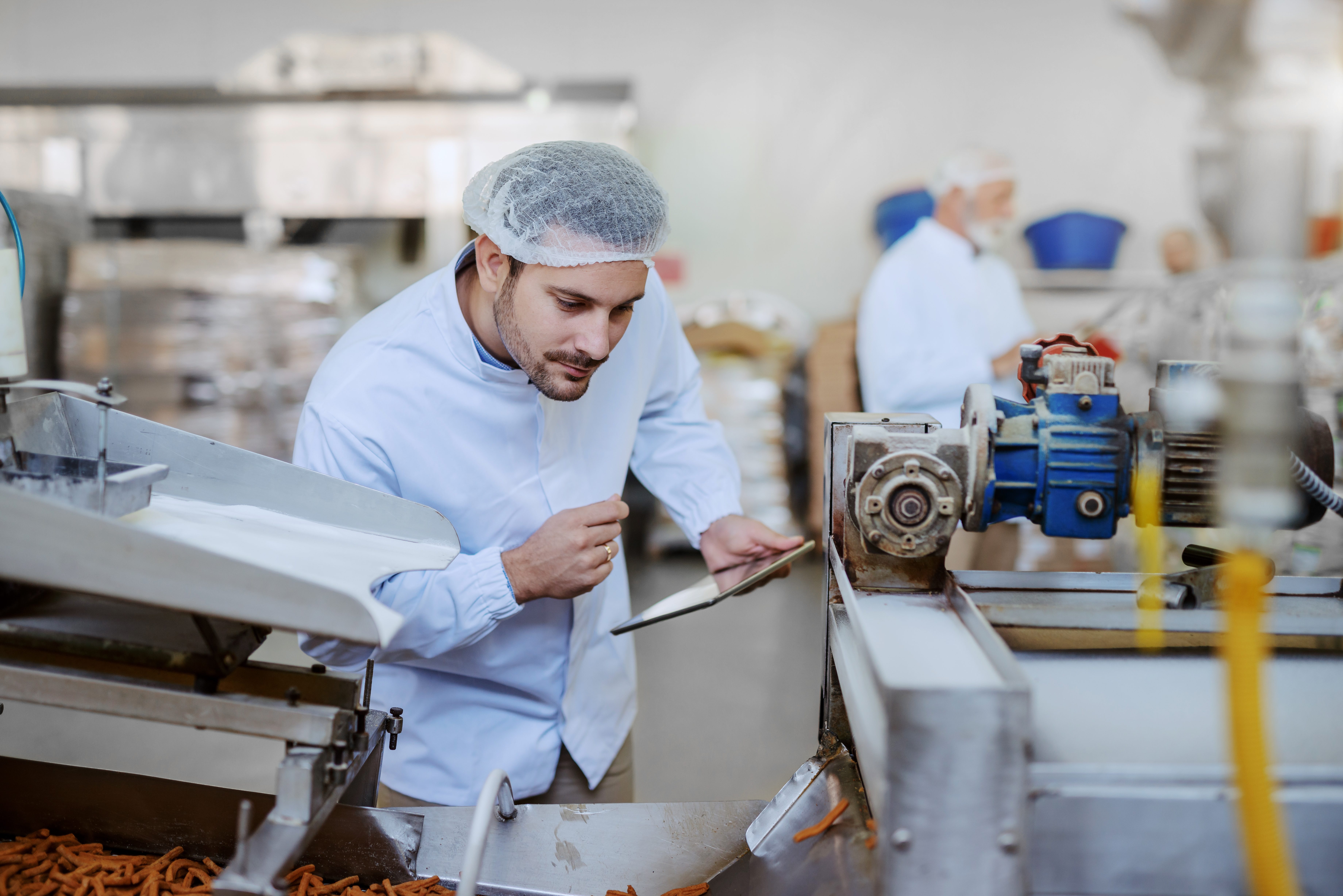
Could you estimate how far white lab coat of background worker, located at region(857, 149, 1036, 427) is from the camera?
2.49m

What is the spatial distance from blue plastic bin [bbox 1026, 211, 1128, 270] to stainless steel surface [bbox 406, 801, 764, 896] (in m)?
3.81

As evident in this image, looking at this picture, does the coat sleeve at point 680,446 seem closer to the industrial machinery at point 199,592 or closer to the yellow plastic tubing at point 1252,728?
the industrial machinery at point 199,592

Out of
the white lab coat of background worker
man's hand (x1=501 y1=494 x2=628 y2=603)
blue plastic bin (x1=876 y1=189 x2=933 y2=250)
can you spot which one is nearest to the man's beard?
man's hand (x1=501 y1=494 x2=628 y2=603)

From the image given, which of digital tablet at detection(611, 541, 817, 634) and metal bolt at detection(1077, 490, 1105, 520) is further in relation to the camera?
digital tablet at detection(611, 541, 817, 634)

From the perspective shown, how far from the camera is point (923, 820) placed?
1.93ft

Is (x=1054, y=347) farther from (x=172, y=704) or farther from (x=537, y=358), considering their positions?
(x=172, y=704)

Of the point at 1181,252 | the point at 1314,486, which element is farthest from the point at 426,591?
the point at 1181,252

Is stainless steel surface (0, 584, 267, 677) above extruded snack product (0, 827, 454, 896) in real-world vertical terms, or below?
above

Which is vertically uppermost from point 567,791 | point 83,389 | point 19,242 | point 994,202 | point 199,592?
point 994,202

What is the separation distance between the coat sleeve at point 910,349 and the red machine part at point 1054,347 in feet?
4.52

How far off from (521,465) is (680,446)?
0.34 metres

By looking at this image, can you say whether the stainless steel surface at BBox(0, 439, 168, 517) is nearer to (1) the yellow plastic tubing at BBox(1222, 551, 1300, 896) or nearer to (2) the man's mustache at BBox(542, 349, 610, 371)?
(2) the man's mustache at BBox(542, 349, 610, 371)

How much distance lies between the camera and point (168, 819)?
95 cm

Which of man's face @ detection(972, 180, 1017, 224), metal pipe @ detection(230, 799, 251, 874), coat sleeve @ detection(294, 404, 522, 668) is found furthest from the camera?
man's face @ detection(972, 180, 1017, 224)
